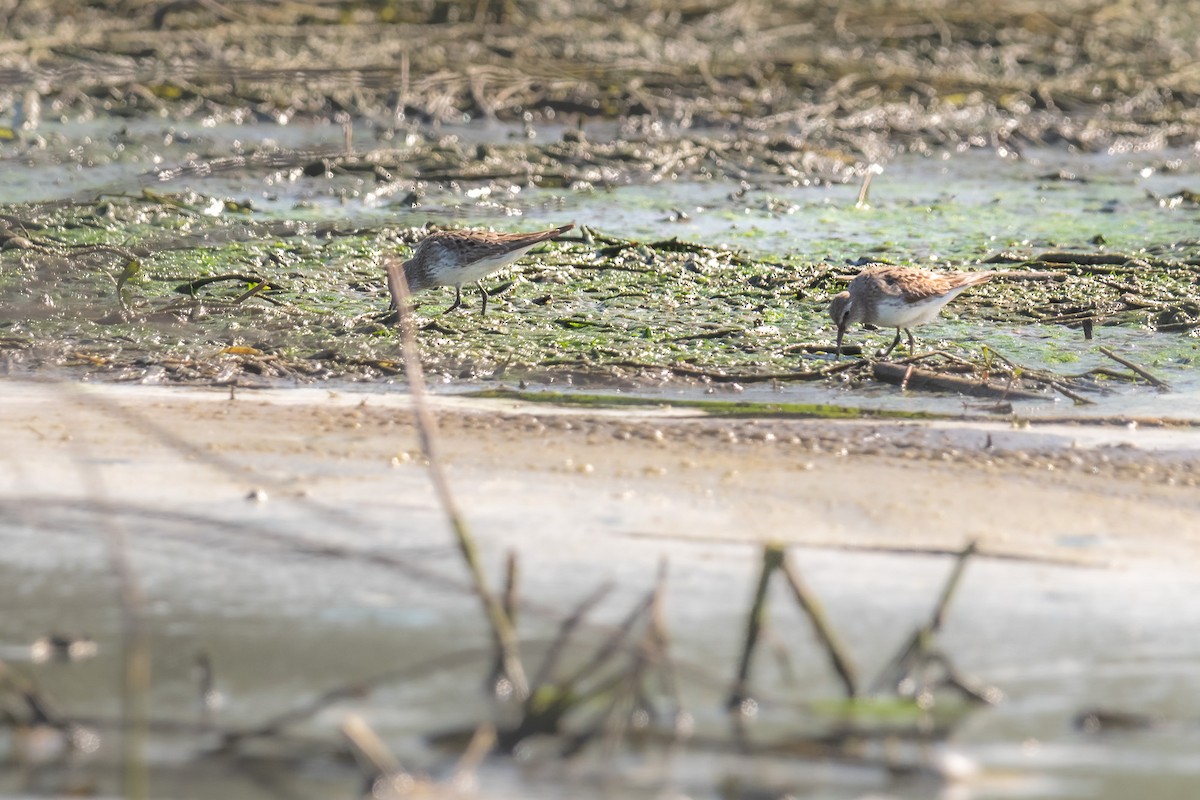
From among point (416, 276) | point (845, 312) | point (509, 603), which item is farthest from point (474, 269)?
point (509, 603)

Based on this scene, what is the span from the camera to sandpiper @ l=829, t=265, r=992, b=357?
8289 mm

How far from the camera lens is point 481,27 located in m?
18.8

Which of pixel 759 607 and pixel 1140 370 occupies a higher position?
pixel 759 607

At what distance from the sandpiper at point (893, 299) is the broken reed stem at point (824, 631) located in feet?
13.7

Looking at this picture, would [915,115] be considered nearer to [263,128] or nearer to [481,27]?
[481,27]

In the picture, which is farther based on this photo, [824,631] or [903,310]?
[903,310]

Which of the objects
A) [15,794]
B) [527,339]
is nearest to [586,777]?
[15,794]

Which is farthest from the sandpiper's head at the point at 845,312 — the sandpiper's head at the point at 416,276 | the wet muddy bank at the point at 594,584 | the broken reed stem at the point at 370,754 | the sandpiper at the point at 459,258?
the broken reed stem at the point at 370,754

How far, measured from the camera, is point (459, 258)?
9102 mm

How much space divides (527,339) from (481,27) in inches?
424

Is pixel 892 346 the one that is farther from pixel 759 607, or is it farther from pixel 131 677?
pixel 131 677

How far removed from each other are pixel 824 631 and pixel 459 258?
527cm

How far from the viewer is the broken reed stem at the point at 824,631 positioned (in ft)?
13.6

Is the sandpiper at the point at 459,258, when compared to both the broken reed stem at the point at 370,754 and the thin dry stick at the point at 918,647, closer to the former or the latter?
the thin dry stick at the point at 918,647
